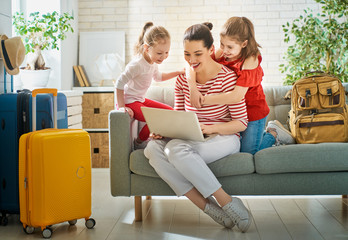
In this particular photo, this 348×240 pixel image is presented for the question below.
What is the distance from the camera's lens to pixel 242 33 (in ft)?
8.96

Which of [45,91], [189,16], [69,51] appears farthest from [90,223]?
[189,16]

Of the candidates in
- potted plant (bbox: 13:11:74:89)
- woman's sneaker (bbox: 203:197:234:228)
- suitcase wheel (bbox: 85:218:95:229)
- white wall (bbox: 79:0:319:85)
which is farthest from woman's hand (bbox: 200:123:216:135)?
white wall (bbox: 79:0:319:85)

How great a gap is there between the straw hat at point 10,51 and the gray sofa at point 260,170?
2.49 ft

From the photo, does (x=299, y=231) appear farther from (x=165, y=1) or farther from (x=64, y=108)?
Answer: (x=165, y=1)

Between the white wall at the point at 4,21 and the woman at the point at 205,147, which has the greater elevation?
the white wall at the point at 4,21

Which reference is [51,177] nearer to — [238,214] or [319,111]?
[238,214]

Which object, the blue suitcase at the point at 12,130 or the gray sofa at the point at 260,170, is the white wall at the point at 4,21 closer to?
the blue suitcase at the point at 12,130

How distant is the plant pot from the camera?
4039 millimetres

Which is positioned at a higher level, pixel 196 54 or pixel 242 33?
pixel 242 33

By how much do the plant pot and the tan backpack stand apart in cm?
221

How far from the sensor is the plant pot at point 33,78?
404 cm

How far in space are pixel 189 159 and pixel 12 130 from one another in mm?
1080

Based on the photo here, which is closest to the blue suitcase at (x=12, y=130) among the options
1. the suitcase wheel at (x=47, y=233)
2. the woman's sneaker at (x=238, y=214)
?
the suitcase wheel at (x=47, y=233)

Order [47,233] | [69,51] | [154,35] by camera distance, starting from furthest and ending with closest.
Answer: [69,51]
[154,35]
[47,233]
